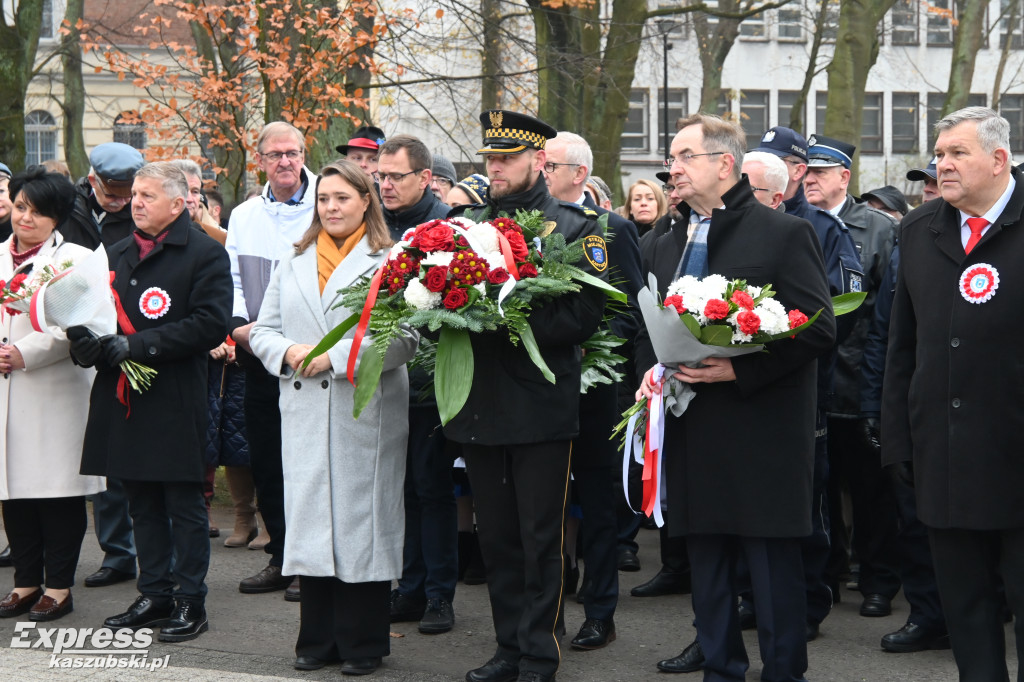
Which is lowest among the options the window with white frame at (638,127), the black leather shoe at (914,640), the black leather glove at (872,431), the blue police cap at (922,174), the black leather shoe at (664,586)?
the black leather shoe at (664,586)

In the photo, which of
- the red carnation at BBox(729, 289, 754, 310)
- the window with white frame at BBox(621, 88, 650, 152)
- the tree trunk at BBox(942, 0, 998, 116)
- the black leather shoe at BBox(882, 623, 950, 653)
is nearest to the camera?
the red carnation at BBox(729, 289, 754, 310)

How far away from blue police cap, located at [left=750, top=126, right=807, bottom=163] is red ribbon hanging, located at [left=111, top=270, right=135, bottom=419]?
130 inches

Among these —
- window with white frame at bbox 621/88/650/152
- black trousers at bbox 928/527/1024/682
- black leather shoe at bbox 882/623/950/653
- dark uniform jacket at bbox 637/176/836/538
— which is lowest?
→ black leather shoe at bbox 882/623/950/653

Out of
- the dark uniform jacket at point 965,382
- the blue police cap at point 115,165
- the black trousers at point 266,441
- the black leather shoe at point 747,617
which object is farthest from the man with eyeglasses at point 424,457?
the dark uniform jacket at point 965,382

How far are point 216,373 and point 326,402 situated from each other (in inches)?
126

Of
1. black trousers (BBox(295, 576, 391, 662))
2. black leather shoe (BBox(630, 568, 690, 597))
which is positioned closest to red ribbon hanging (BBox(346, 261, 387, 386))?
black trousers (BBox(295, 576, 391, 662))

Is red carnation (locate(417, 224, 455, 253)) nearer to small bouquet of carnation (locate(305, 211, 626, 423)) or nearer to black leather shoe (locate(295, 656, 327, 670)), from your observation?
small bouquet of carnation (locate(305, 211, 626, 423))

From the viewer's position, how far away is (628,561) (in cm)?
760

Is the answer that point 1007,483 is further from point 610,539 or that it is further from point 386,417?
point 386,417

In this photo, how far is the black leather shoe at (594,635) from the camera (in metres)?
5.82

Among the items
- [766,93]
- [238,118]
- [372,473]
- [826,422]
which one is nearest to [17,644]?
[372,473]

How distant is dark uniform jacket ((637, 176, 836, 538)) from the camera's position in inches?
188

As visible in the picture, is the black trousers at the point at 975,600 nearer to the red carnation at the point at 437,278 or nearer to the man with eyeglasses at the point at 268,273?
the red carnation at the point at 437,278

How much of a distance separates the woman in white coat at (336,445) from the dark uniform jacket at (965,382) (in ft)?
7.01
